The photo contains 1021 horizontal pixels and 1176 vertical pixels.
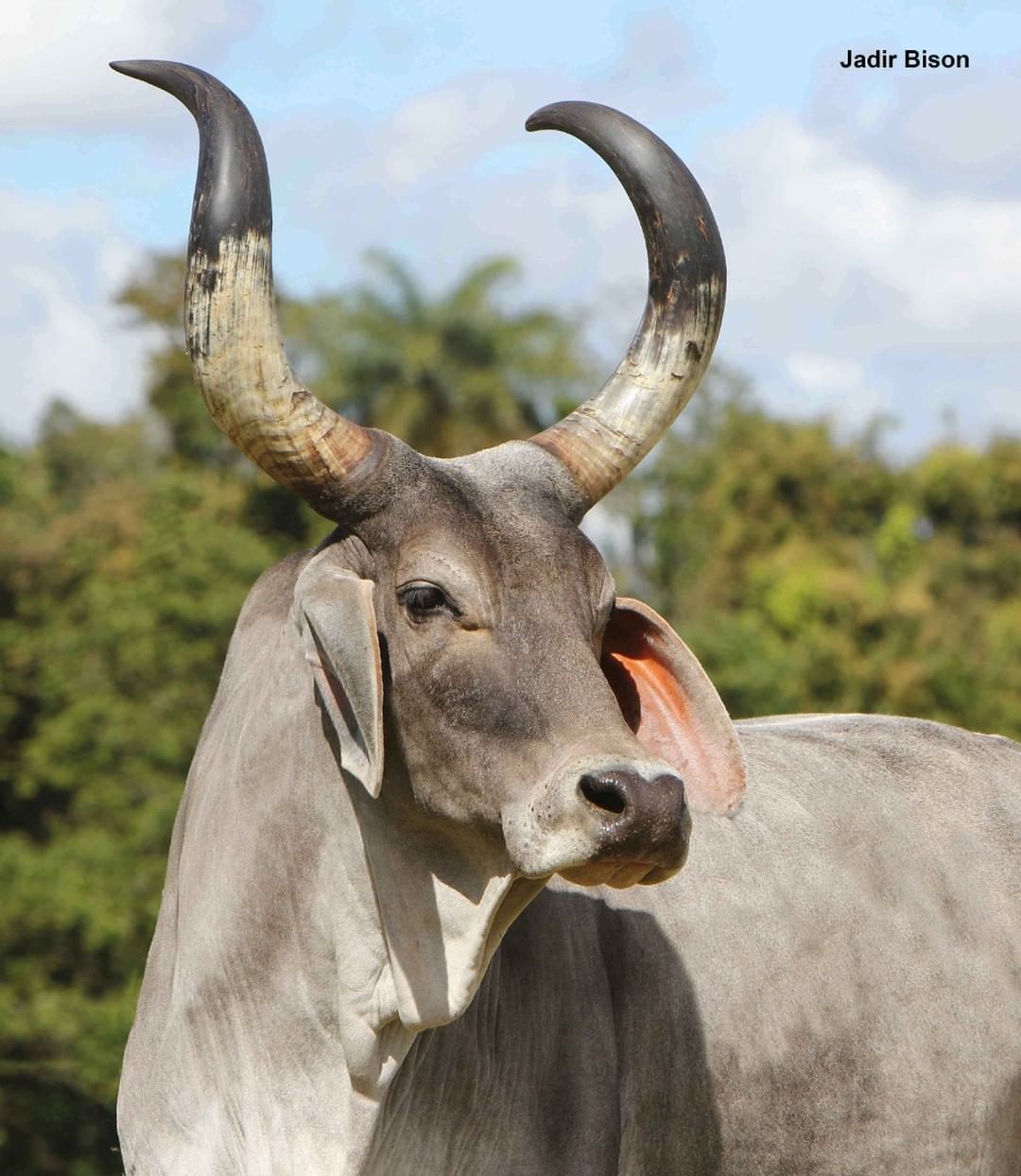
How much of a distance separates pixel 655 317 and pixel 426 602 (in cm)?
121

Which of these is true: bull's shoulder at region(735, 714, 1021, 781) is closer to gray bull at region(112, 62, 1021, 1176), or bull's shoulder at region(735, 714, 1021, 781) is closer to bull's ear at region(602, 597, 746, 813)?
gray bull at region(112, 62, 1021, 1176)

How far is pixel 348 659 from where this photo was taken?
16.5 ft

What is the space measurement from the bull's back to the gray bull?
12mm

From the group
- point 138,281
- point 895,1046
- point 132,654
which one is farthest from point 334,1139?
point 138,281

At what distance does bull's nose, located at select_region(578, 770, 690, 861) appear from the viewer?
15.4 ft

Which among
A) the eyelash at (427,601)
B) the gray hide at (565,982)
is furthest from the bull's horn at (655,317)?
the gray hide at (565,982)

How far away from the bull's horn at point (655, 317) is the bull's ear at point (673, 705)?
0.42m

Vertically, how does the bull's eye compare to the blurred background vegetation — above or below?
above

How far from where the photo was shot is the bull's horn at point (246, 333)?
5109 millimetres

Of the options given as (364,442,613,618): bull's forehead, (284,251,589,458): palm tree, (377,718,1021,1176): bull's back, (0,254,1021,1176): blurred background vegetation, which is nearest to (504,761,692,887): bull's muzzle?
(364,442,613,618): bull's forehead

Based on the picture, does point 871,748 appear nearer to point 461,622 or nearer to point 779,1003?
point 779,1003

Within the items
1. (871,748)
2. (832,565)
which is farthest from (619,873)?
(832,565)

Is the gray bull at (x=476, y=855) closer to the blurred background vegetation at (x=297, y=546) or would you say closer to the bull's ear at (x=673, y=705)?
the bull's ear at (x=673, y=705)

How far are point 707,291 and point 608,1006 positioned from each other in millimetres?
2183
